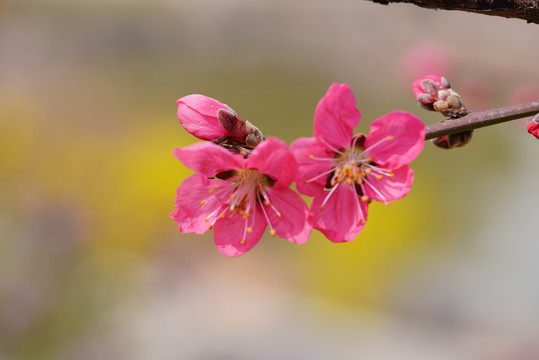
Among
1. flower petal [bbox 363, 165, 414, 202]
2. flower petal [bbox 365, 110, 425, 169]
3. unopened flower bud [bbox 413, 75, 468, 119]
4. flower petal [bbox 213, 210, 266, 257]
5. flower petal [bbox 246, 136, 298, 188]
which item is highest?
unopened flower bud [bbox 413, 75, 468, 119]

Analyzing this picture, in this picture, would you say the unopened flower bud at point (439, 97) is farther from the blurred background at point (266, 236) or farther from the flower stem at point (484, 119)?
the blurred background at point (266, 236)

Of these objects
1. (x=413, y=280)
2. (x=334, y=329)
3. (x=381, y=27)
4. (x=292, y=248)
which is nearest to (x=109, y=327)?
(x=334, y=329)

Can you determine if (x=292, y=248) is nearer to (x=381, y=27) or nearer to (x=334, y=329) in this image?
(x=334, y=329)

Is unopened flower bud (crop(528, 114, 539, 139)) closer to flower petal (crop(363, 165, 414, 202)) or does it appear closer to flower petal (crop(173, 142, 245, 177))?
flower petal (crop(363, 165, 414, 202))

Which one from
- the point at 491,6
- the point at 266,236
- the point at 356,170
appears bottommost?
the point at 356,170

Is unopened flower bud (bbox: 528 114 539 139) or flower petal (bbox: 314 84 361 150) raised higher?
unopened flower bud (bbox: 528 114 539 139)

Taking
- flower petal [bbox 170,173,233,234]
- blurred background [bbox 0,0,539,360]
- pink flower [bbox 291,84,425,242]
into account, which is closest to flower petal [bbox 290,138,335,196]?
pink flower [bbox 291,84,425,242]

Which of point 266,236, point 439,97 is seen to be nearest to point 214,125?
point 439,97

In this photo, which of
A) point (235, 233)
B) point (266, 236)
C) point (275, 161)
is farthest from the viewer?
point (266, 236)

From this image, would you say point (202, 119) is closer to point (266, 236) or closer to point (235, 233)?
point (235, 233)
